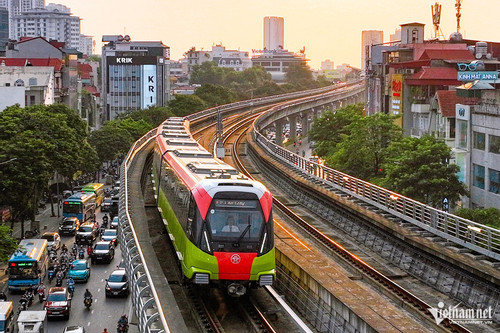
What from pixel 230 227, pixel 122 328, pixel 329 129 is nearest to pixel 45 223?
pixel 329 129

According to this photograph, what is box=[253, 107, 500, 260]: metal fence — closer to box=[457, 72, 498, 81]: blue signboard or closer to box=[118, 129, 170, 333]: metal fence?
box=[118, 129, 170, 333]: metal fence

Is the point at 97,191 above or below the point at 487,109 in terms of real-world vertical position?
below

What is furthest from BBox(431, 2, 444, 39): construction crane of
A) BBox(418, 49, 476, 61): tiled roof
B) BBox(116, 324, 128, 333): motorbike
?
BBox(116, 324, 128, 333): motorbike

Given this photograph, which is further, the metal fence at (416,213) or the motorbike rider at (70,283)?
the motorbike rider at (70,283)

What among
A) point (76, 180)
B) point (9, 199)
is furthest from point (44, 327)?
point (76, 180)

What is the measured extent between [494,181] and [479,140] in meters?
3.46

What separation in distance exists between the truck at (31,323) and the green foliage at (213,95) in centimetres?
9787

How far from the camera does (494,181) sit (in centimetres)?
4725

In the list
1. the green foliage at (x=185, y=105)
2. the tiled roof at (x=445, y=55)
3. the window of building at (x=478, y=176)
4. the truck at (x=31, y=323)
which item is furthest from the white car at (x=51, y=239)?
the green foliage at (x=185, y=105)

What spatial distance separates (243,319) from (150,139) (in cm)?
4536

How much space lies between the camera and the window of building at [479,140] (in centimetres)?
4925

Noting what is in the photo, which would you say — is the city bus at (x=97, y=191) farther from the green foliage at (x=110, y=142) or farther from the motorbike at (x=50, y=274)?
the motorbike at (x=50, y=274)

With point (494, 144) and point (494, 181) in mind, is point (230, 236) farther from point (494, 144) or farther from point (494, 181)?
point (494, 144)

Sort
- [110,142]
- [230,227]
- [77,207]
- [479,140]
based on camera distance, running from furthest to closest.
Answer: [110,142] → [77,207] → [479,140] → [230,227]
